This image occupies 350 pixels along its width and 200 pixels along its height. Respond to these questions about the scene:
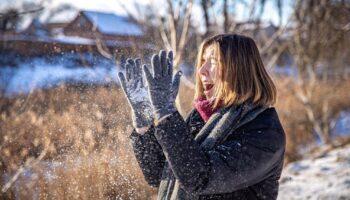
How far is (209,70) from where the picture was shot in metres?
1.76

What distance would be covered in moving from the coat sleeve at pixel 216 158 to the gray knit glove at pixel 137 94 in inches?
10.8

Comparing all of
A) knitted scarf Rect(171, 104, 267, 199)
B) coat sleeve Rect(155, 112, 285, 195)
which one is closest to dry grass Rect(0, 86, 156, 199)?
knitted scarf Rect(171, 104, 267, 199)

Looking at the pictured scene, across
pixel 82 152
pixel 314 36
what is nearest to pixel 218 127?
pixel 82 152

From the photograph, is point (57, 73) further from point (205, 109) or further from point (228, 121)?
point (228, 121)

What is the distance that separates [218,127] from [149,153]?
34cm

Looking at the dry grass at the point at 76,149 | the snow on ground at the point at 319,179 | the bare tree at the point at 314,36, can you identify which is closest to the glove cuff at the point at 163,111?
the dry grass at the point at 76,149

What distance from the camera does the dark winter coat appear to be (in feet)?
5.03

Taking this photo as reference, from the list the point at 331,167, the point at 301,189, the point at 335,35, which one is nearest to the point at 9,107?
the point at 301,189

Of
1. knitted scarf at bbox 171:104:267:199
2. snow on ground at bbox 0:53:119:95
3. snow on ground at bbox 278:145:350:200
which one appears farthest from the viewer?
snow on ground at bbox 278:145:350:200

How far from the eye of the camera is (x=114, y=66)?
4320 mm

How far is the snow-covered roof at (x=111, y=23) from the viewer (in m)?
6.14

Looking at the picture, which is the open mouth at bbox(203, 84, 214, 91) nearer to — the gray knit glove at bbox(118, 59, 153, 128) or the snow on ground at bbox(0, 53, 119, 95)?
the gray knit glove at bbox(118, 59, 153, 128)

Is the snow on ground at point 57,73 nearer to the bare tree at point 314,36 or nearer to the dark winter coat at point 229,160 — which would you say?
the dark winter coat at point 229,160

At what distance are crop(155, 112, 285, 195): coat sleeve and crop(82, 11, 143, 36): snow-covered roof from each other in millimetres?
4454
